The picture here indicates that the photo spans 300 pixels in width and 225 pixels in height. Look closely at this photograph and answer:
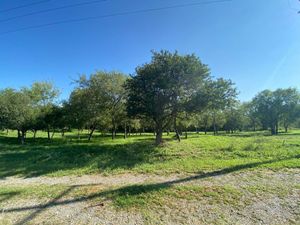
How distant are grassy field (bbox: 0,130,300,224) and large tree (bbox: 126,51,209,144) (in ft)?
20.3

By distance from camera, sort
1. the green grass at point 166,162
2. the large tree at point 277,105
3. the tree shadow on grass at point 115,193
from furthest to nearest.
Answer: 1. the large tree at point 277,105
2. the green grass at point 166,162
3. the tree shadow on grass at point 115,193

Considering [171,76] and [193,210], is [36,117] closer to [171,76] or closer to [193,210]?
[171,76]

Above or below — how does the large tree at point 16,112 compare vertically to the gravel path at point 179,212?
above

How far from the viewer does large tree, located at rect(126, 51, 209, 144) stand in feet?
52.6

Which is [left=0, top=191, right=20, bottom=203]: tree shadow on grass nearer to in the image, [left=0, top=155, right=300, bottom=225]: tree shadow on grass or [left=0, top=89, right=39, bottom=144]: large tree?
[left=0, top=155, right=300, bottom=225]: tree shadow on grass

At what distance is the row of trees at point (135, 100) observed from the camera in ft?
53.4

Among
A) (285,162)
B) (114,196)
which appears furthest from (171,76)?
(114,196)

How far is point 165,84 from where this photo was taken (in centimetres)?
1556

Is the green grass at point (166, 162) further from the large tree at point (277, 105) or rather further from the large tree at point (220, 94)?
the large tree at point (277, 105)

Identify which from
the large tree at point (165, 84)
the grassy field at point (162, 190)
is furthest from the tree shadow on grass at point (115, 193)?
the large tree at point (165, 84)

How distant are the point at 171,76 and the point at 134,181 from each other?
10383 millimetres

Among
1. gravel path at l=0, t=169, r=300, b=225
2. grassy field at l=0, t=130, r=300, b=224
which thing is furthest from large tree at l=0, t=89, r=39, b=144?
gravel path at l=0, t=169, r=300, b=225

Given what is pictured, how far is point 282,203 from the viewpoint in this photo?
5324mm

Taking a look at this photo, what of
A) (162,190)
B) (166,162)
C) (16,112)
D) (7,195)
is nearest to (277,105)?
(166,162)
